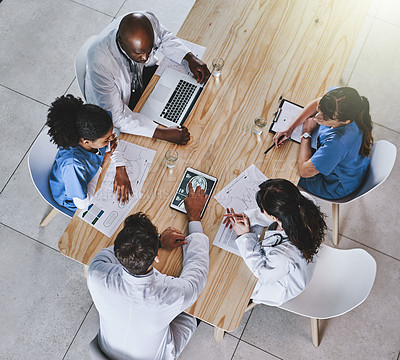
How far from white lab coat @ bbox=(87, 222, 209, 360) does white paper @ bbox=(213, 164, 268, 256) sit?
0.23m

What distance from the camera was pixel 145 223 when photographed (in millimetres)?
1740

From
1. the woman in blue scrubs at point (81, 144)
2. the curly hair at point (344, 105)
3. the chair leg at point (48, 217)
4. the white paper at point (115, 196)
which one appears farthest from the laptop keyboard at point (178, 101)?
the chair leg at point (48, 217)

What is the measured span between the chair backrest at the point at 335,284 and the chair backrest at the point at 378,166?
0.37 metres

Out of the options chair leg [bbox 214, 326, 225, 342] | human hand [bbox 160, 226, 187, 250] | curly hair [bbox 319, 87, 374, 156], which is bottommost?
chair leg [bbox 214, 326, 225, 342]

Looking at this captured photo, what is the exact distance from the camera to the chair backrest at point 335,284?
6.56 ft

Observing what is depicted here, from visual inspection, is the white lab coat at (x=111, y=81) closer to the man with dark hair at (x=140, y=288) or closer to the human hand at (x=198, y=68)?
the human hand at (x=198, y=68)

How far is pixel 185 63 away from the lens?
2.37 meters

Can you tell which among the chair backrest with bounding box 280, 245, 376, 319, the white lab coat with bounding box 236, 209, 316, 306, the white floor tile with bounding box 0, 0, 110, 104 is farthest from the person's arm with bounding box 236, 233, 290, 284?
the white floor tile with bounding box 0, 0, 110, 104

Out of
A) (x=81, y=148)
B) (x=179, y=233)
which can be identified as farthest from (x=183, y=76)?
(x=179, y=233)

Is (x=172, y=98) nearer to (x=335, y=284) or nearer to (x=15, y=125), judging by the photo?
(x=335, y=284)

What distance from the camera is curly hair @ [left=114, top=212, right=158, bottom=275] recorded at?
5.17ft

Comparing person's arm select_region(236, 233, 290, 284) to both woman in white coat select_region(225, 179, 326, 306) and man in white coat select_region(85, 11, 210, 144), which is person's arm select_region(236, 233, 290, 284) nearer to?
woman in white coat select_region(225, 179, 326, 306)

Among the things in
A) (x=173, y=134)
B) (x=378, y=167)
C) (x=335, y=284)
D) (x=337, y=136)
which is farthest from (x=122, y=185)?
(x=378, y=167)

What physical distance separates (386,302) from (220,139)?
1658mm
